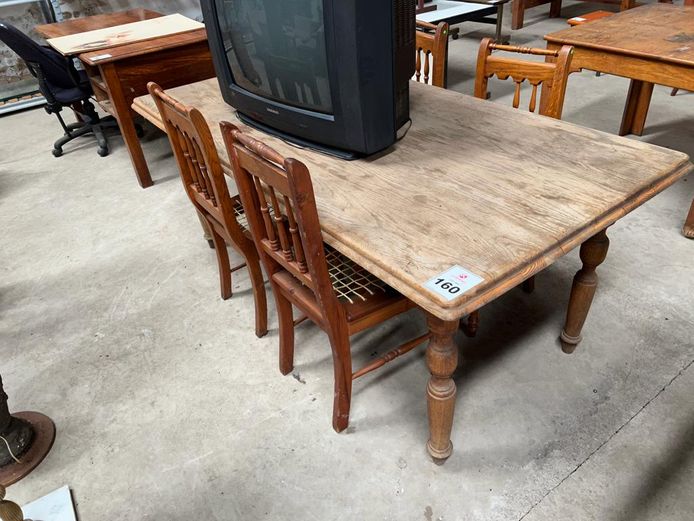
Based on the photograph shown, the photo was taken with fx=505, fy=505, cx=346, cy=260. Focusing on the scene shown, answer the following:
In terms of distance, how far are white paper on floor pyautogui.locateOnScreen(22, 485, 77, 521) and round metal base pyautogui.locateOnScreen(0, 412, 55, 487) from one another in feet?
0.42

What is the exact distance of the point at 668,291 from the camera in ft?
6.16

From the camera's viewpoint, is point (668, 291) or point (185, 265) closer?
point (668, 291)

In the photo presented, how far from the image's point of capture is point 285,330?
5.25 ft

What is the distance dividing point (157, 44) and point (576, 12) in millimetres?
4762

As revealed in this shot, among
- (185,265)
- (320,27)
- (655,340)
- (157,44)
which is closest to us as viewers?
(320,27)

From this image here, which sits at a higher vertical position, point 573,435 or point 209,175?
point 209,175

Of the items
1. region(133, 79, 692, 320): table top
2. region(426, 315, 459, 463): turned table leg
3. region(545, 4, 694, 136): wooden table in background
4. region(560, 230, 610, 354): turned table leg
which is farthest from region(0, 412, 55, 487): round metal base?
region(545, 4, 694, 136): wooden table in background

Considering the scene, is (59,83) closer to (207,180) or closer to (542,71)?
(207,180)

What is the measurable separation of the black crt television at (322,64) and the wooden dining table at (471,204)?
0.26 ft

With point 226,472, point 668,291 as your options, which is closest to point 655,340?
point 668,291

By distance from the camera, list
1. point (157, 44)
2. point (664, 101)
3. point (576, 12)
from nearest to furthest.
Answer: point (157, 44)
point (664, 101)
point (576, 12)

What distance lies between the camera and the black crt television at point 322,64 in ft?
3.92

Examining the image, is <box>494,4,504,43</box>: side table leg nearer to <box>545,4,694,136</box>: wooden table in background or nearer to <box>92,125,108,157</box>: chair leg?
<box>545,4,694,136</box>: wooden table in background

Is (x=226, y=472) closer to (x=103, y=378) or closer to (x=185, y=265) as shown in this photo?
(x=103, y=378)
